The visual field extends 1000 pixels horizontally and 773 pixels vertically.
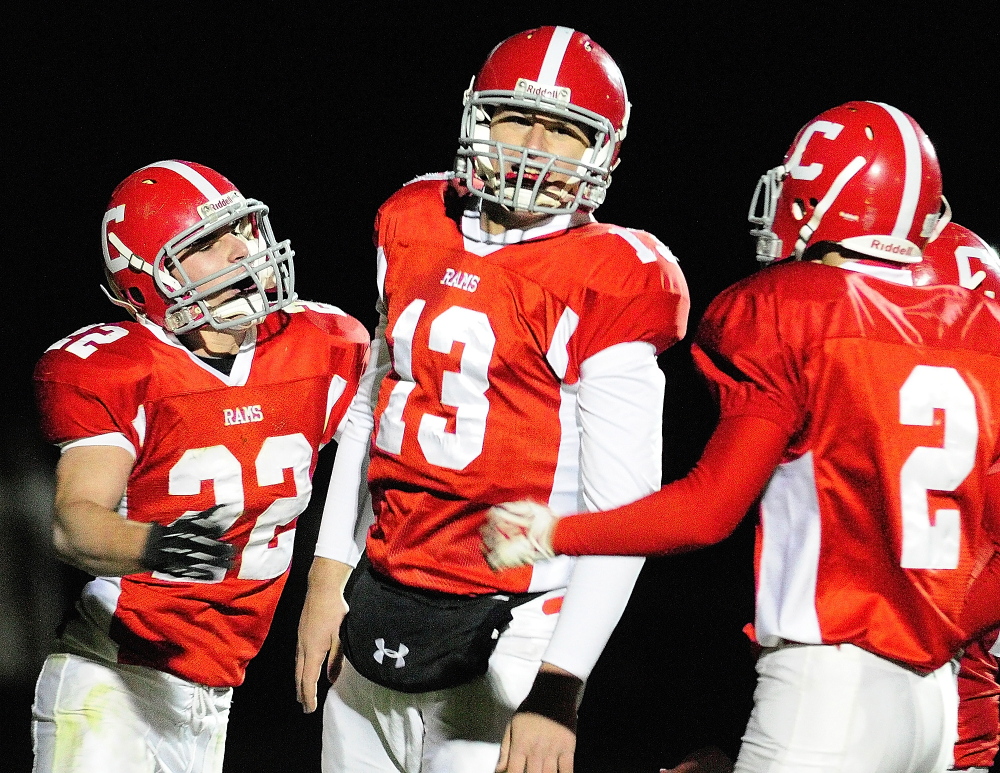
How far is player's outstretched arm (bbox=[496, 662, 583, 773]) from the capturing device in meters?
1.40

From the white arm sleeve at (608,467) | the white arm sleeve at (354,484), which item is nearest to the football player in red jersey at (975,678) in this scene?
the white arm sleeve at (608,467)

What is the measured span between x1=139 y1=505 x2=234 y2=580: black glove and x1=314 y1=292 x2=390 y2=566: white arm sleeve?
162 mm

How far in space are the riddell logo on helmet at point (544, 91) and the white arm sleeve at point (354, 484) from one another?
421mm

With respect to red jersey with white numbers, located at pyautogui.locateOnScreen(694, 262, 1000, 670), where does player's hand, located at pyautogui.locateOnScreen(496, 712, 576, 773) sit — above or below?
below

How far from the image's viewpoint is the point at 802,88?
288 centimetres

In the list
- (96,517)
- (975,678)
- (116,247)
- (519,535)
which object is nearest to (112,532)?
(96,517)

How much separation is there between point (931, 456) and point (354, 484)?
2.90ft

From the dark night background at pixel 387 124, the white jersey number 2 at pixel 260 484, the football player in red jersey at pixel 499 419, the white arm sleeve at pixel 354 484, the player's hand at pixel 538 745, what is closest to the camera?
the player's hand at pixel 538 745

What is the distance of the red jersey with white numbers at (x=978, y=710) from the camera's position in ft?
6.54

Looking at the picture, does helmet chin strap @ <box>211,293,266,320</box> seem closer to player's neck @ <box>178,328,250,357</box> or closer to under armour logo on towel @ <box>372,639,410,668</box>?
player's neck @ <box>178,328,250,357</box>

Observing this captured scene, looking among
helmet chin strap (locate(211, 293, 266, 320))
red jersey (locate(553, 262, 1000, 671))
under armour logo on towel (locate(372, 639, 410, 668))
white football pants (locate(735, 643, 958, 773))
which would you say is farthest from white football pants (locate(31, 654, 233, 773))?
white football pants (locate(735, 643, 958, 773))

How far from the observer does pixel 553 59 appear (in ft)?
5.58

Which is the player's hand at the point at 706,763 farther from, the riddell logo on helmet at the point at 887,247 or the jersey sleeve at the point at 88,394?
the jersey sleeve at the point at 88,394

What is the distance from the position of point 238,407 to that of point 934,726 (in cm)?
121
